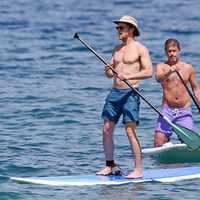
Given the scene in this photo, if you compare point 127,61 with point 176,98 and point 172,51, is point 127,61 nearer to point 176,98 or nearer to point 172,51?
point 172,51

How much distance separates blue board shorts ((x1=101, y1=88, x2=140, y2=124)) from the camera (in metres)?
13.1

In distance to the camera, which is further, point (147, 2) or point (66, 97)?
point (147, 2)

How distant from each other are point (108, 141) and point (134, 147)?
1.15ft

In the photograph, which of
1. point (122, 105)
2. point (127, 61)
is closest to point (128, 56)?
point (127, 61)

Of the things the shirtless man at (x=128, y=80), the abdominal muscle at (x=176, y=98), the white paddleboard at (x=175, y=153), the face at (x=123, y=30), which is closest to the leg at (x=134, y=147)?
the shirtless man at (x=128, y=80)

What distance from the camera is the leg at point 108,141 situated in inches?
522

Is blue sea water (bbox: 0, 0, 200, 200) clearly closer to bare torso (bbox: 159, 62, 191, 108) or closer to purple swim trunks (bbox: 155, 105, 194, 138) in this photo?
purple swim trunks (bbox: 155, 105, 194, 138)

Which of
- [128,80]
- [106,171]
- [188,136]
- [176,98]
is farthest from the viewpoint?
[176,98]

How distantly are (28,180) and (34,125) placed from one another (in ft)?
14.7

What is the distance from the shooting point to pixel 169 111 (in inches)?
591

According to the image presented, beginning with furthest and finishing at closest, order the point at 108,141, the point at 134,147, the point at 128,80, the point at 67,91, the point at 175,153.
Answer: the point at 67,91 → the point at 175,153 → the point at 108,141 → the point at 134,147 → the point at 128,80

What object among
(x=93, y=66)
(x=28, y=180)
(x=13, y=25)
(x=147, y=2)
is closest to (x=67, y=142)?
(x=28, y=180)

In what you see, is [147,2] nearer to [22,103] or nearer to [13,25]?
[13,25]

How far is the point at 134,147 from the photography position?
13.2m
